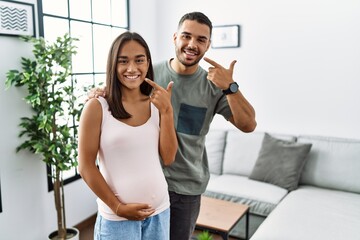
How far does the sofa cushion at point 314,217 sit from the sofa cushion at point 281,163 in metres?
0.13

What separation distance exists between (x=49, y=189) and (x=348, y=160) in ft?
8.07

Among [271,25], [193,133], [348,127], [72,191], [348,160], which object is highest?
[271,25]

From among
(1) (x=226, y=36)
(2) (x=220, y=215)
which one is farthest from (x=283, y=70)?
(2) (x=220, y=215)

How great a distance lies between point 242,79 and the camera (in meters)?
3.54

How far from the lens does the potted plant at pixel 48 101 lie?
7.43ft

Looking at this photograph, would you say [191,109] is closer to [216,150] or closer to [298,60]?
[216,150]

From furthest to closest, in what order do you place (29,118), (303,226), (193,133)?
(29,118) < (303,226) < (193,133)

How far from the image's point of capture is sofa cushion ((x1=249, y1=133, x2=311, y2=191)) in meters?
2.93

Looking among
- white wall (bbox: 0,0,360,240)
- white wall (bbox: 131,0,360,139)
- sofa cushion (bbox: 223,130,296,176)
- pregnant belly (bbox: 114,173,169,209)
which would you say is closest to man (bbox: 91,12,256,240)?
pregnant belly (bbox: 114,173,169,209)

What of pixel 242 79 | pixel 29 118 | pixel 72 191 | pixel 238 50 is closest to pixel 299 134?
pixel 242 79

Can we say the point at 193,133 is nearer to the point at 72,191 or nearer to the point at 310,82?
the point at 72,191

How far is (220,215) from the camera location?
241 cm

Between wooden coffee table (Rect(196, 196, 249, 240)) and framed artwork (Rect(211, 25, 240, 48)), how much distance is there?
164 cm

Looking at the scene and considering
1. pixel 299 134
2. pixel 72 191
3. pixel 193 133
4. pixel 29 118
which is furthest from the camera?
pixel 299 134
